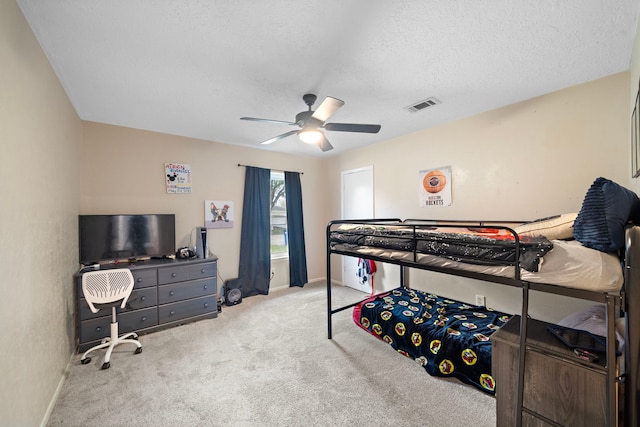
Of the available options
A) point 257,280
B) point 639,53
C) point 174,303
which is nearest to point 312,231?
point 257,280

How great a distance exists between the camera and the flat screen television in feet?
9.49

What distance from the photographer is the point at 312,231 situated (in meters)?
4.98

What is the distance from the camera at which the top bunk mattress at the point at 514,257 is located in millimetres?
1247

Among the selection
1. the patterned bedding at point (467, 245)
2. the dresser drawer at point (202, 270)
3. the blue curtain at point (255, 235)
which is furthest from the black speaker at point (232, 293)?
the patterned bedding at point (467, 245)

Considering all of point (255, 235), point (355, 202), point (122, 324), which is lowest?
point (122, 324)

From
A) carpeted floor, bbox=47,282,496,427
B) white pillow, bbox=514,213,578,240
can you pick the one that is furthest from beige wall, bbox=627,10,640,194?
carpeted floor, bbox=47,282,496,427

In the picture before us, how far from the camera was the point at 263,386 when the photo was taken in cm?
205

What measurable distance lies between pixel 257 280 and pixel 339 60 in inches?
135

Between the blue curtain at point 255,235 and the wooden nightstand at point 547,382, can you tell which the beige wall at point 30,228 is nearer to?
the blue curtain at point 255,235

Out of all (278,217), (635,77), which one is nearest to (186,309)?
(278,217)

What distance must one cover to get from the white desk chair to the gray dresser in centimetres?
17

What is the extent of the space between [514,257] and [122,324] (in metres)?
3.64

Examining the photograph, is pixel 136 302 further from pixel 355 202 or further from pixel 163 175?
pixel 355 202

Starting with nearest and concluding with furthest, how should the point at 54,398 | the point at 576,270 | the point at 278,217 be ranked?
the point at 576,270, the point at 54,398, the point at 278,217
